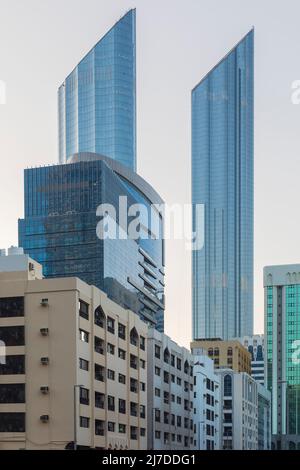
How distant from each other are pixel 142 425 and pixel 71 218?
104775mm

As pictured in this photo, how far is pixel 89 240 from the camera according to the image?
172000 millimetres

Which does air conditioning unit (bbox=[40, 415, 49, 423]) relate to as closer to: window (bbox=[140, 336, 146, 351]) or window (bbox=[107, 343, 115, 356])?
window (bbox=[107, 343, 115, 356])

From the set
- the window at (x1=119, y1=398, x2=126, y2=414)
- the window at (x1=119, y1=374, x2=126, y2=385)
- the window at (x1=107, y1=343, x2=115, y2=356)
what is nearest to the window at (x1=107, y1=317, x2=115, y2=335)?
the window at (x1=107, y1=343, x2=115, y2=356)

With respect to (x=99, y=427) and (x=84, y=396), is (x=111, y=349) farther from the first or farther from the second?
(x=84, y=396)

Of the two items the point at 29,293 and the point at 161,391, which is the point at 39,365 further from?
the point at 161,391

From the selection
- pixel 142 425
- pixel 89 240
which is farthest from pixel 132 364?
pixel 89 240

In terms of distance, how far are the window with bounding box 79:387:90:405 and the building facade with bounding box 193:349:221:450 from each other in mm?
46772

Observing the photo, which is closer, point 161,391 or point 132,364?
point 132,364

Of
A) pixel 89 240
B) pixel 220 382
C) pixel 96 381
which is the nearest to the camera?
pixel 96 381

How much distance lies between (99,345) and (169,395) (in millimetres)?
27713

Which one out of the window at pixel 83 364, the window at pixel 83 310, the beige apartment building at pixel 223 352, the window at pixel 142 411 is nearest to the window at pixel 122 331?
the window at pixel 142 411

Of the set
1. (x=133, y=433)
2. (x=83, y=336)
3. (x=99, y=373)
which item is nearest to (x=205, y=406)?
(x=133, y=433)

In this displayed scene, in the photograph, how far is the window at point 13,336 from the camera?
2333 inches

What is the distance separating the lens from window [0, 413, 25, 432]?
57.8 m
